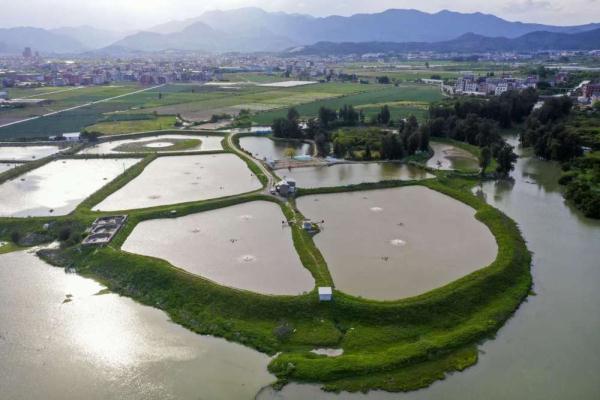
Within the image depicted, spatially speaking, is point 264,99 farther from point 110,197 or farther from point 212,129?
point 110,197

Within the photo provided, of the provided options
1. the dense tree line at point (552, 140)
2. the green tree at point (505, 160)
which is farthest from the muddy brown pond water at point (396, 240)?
the dense tree line at point (552, 140)

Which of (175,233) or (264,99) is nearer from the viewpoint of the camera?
(175,233)

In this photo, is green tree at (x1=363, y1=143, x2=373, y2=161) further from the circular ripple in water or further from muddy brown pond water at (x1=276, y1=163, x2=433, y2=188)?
the circular ripple in water

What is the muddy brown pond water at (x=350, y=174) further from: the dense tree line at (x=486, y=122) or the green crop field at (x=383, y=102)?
the green crop field at (x=383, y=102)

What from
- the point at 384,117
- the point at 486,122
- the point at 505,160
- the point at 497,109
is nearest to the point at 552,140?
the point at 486,122

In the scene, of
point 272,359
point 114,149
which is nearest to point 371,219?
point 272,359

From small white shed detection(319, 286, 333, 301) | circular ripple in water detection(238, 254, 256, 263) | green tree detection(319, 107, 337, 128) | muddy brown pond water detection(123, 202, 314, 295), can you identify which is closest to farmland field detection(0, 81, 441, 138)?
green tree detection(319, 107, 337, 128)
